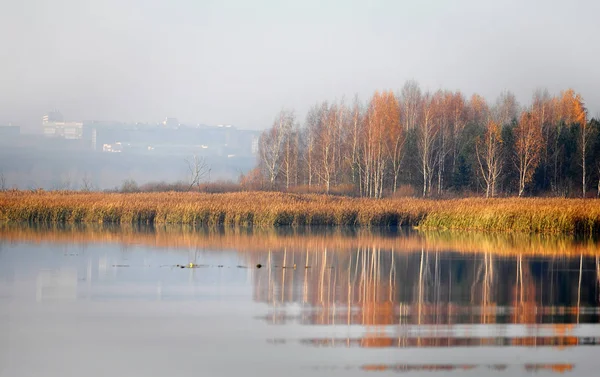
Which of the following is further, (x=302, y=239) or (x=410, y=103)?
(x=410, y=103)

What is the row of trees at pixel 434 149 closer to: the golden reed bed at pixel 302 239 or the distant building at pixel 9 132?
the golden reed bed at pixel 302 239

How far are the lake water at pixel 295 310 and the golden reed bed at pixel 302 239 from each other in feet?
0.90

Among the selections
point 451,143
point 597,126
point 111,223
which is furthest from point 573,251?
point 451,143

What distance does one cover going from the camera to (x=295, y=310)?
1162 centimetres

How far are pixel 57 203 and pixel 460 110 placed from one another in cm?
3653

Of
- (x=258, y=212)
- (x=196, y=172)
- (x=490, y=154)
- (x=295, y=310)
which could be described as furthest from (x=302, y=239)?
(x=196, y=172)

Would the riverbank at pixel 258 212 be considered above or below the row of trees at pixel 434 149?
below

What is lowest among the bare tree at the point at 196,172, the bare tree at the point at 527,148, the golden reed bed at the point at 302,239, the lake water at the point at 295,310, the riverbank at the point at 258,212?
the lake water at the point at 295,310

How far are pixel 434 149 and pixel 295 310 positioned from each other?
45.4m

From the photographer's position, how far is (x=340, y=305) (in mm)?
12016

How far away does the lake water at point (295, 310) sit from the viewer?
845cm

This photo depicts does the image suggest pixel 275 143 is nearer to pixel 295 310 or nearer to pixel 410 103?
pixel 410 103

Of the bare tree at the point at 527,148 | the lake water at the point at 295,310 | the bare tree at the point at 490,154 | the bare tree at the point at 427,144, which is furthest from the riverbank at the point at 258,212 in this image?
the bare tree at the point at 427,144

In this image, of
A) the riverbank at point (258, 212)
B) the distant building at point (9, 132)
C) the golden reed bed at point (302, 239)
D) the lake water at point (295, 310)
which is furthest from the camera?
the distant building at point (9, 132)
